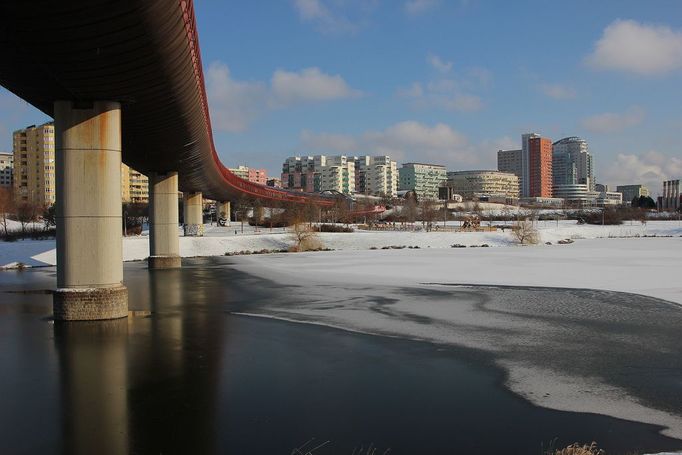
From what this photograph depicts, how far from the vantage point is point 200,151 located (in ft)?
120

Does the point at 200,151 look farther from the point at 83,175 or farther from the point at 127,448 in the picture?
the point at 127,448

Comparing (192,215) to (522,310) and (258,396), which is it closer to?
(522,310)

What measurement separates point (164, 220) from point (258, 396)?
35.6 m

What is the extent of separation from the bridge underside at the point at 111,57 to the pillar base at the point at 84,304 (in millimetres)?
5786

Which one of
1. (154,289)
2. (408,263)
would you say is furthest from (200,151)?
(408,263)

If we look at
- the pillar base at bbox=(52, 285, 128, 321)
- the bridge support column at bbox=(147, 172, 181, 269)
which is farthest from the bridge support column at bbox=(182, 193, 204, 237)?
the pillar base at bbox=(52, 285, 128, 321)

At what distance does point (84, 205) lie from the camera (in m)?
18.9

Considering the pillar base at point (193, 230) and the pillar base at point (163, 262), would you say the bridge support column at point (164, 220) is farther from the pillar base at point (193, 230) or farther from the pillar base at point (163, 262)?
the pillar base at point (193, 230)

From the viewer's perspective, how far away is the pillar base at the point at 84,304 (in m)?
19.0

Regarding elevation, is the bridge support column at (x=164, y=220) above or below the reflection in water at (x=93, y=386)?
above

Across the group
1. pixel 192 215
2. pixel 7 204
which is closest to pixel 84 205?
pixel 192 215

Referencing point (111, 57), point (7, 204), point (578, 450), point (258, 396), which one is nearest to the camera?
point (578, 450)

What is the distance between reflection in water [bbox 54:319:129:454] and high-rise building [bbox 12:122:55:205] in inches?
6509

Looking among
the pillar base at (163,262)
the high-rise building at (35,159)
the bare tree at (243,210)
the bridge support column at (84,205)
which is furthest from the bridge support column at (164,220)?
the high-rise building at (35,159)
